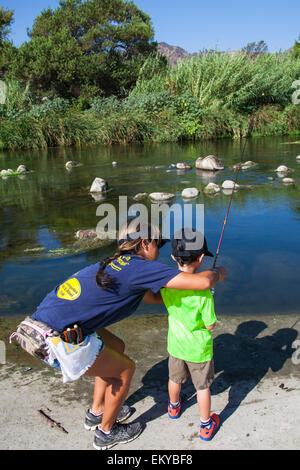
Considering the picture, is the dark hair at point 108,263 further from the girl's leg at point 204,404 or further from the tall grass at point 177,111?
the tall grass at point 177,111

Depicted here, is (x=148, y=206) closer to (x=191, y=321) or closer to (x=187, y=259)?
(x=187, y=259)

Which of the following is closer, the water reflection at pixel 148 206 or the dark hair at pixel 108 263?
the dark hair at pixel 108 263

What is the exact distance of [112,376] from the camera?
2316mm

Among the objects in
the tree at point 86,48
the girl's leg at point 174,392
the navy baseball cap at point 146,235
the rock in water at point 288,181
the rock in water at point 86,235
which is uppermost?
the tree at point 86,48

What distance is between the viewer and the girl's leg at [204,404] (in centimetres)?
227

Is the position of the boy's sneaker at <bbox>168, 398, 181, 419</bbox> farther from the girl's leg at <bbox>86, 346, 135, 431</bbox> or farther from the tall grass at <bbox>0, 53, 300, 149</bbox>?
the tall grass at <bbox>0, 53, 300, 149</bbox>

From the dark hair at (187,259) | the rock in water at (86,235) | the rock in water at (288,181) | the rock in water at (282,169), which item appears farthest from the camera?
the rock in water at (282,169)

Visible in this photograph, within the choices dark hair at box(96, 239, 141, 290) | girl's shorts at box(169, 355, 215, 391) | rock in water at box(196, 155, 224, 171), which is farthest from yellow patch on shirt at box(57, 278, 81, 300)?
rock in water at box(196, 155, 224, 171)

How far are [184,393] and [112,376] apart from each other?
24.7 inches

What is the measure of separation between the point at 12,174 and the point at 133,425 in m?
10.8

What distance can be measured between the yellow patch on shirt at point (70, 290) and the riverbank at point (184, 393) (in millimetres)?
847

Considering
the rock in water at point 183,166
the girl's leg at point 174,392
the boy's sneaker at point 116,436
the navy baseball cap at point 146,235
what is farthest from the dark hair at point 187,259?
the rock in water at point 183,166

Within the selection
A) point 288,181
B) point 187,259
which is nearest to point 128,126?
point 288,181
